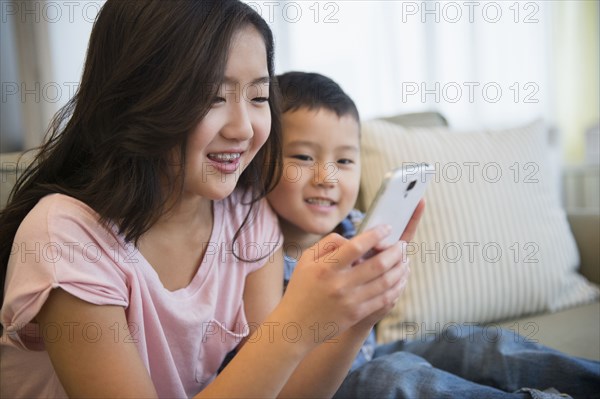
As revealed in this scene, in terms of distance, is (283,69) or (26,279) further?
(283,69)

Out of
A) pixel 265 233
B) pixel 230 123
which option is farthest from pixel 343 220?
pixel 230 123

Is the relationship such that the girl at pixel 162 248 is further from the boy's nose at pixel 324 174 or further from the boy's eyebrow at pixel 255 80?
the boy's nose at pixel 324 174

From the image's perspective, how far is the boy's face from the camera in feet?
3.63

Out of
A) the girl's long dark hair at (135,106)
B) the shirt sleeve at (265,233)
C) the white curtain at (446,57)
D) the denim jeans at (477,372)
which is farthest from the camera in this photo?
the white curtain at (446,57)

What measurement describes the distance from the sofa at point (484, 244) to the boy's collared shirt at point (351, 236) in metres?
0.10

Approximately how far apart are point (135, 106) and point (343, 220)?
0.60 meters

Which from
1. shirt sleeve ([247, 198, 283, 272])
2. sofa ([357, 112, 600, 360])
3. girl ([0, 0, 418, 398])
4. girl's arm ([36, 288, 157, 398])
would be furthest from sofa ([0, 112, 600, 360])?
girl's arm ([36, 288, 157, 398])

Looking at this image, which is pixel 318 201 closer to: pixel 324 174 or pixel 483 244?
pixel 324 174

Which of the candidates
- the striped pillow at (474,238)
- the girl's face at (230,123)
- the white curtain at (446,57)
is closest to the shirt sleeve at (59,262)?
the girl's face at (230,123)

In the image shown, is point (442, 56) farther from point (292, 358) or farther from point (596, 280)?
point (292, 358)

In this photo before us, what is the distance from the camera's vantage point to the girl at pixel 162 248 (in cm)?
71

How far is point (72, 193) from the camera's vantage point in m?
0.79

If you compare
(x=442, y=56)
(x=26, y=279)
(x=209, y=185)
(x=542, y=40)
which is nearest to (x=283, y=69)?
(x=442, y=56)

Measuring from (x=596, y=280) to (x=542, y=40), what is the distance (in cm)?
121
